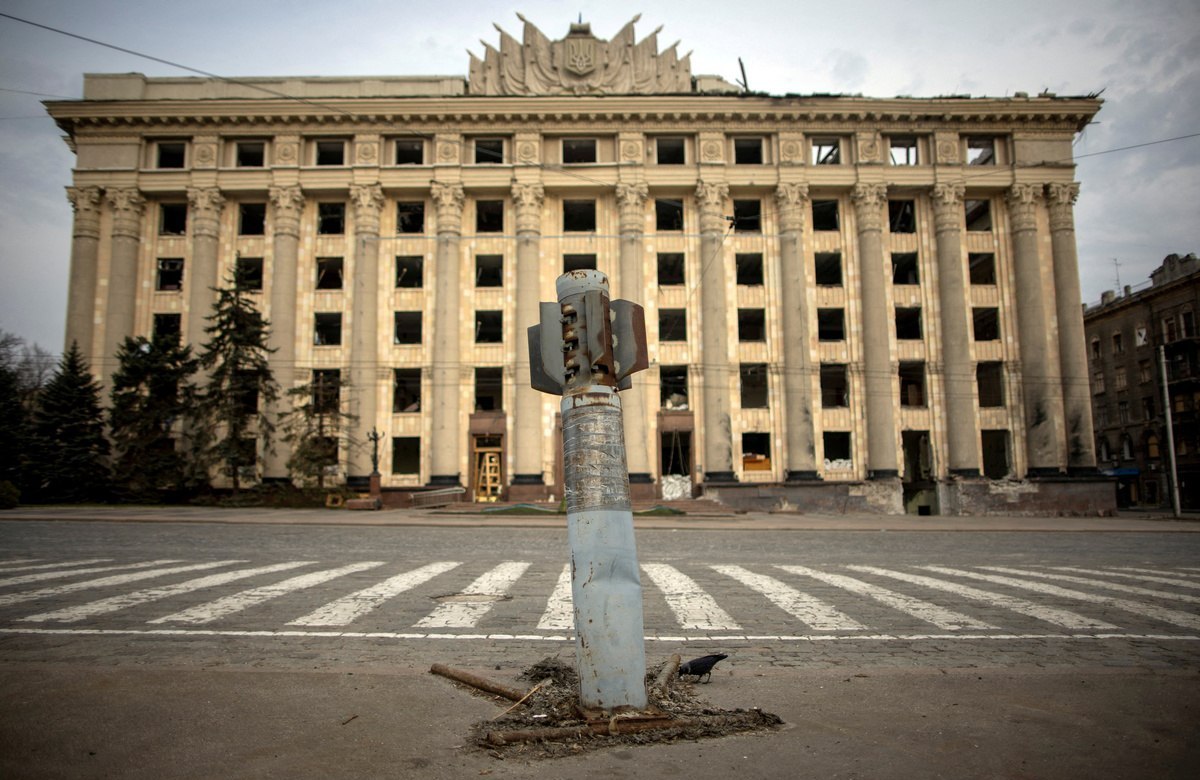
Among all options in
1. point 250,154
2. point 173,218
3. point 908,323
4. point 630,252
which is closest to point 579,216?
point 630,252

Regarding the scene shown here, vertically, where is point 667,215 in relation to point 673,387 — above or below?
above

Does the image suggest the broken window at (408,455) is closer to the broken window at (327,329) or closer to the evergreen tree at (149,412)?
the broken window at (327,329)

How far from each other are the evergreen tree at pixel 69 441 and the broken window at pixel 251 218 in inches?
382

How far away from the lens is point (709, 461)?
35.2m

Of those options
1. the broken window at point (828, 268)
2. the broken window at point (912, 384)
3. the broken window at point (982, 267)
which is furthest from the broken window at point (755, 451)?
the broken window at point (982, 267)

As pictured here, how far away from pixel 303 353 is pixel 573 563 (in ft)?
118

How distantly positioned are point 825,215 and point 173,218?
3389 cm

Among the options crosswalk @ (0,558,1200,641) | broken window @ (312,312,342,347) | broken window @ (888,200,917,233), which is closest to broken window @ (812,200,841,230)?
broken window @ (888,200,917,233)

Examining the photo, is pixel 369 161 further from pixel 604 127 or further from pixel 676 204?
pixel 676 204

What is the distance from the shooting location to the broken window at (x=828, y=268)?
38219mm

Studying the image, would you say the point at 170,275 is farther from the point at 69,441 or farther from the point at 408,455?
the point at 408,455

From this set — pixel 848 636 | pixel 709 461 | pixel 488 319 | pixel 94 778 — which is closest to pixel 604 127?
pixel 488 319

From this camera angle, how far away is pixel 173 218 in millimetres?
39094

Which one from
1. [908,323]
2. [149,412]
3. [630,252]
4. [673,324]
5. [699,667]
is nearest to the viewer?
[699,667]
